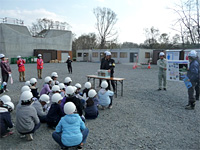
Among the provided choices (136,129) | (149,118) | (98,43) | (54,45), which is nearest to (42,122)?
(136,129)

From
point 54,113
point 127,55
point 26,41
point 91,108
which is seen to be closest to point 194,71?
point 91,108

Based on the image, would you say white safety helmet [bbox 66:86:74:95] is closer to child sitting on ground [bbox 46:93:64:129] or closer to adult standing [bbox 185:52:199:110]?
child sitting on ground [bbox 46:93:64:129]

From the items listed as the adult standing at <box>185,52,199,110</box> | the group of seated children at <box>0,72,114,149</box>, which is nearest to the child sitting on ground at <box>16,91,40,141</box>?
the group of seated children at <box>0,72,114,149</box>

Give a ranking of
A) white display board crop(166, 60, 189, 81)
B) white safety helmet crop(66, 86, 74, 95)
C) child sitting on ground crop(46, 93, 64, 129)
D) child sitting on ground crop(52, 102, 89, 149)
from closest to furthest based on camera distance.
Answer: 1. child sitting on ground crop(52, 102, 89, 149)
2. child sitting on ground crop(46, 93, 64, 129)
3. white safety helmet crop(66, 86, 74, 95)
4. white display board crop(166, 60, 189, 81)

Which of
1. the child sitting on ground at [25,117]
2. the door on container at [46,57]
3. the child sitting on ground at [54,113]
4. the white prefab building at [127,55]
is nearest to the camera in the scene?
the child sitting on ground at [25,117]

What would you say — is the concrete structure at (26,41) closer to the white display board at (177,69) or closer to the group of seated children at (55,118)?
the group of seated children at (55,118)

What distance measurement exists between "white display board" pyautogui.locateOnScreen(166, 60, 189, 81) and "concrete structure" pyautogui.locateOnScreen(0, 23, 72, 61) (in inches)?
1333

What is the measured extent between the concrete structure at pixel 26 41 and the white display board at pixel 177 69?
111 feet

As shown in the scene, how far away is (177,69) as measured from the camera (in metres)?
6.57

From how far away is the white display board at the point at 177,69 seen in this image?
618 centimetres

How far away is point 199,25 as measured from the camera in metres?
19.9

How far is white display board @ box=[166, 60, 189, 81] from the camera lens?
6180mm

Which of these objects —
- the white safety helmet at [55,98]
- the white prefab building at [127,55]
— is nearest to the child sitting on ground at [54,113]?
the white safety helmet at [55,98]

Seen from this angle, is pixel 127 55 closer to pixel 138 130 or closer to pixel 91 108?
pixel 91 108
